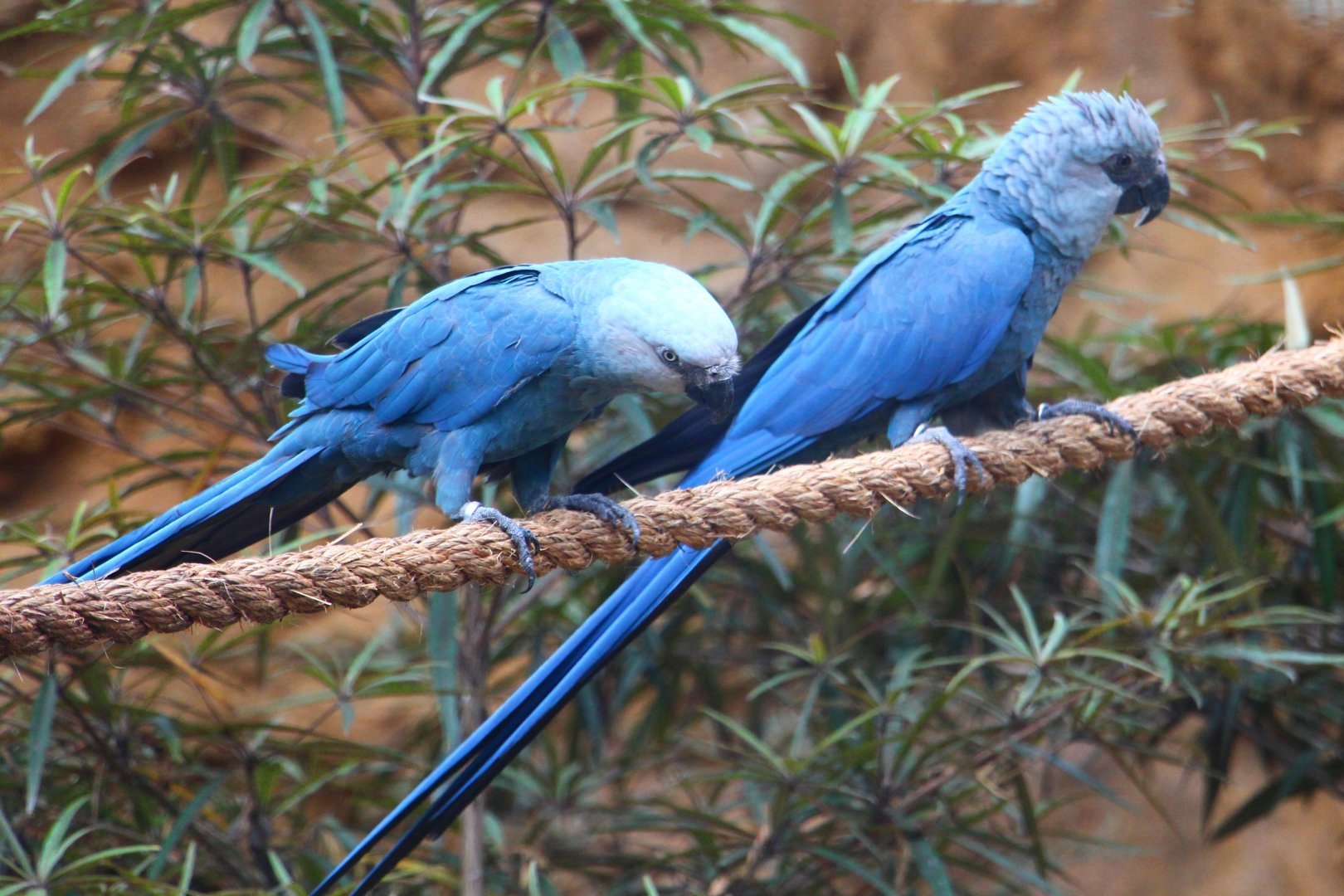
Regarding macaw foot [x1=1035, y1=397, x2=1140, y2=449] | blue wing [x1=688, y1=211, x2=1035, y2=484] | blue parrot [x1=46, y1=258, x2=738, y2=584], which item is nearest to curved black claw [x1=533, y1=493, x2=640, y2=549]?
blue parrot [x1=46, y1=258, x2=738, y2=584]

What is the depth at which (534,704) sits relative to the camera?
5.53 ft

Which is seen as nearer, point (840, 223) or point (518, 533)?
point (518, 533)

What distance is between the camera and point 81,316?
104 inches

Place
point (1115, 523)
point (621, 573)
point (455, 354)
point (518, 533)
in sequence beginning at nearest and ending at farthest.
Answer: point (518, 533), point (455, 354), point (1115, 523), point (621, 573)

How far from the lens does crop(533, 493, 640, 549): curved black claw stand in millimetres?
1552

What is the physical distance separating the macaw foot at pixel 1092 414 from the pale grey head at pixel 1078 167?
0.26 m

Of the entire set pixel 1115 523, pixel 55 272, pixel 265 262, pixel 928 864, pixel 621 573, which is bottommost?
pixel 928 864

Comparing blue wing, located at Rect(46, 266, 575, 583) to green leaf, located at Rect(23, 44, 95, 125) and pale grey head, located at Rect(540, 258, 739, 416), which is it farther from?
green leaf, located at Rect(23, 44, 95, 125)

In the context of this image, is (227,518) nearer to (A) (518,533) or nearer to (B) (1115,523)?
(A) (518,533)

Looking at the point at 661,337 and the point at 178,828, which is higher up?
the point at 661,337

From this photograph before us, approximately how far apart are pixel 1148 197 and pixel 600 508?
1.15 meters

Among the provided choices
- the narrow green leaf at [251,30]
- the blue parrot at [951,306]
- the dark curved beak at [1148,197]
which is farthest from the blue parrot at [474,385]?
the dark curved beak at [1148,197]

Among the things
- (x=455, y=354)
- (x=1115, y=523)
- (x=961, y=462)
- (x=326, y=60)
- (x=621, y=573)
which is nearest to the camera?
(x=455, y=354)

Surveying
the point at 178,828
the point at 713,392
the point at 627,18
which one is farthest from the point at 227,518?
the point at 627,18
